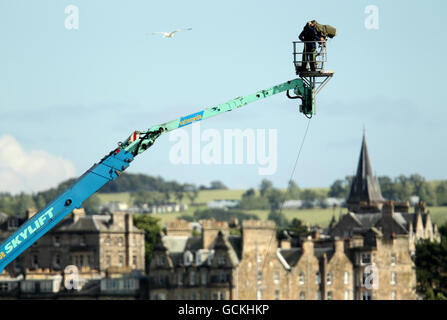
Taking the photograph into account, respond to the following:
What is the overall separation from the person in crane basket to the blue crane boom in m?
0.99

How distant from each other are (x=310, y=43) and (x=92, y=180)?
235 inches

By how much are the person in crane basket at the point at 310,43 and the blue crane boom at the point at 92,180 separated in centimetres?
99

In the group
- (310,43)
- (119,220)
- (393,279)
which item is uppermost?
(119,220)

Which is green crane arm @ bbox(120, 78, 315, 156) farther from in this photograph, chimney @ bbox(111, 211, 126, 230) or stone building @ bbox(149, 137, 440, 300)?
chimney @ bbox(111, 211, 126, 230)

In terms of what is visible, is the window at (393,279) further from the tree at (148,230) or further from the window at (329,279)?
the tree at (148,230)

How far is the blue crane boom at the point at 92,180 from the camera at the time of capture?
27.6 metres

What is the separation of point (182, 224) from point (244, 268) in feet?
118

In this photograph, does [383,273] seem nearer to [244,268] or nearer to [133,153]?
[244,268]

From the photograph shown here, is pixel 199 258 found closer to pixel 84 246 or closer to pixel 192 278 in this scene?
pixel 192 278

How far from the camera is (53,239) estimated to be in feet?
495

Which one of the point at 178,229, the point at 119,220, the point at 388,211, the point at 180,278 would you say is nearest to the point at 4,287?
the point at 180,278

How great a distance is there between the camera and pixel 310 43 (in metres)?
29.5

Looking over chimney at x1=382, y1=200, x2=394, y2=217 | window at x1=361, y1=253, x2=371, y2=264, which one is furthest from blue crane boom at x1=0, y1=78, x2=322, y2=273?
chimney at x1=382, y1=200, x2=394, y2=217
